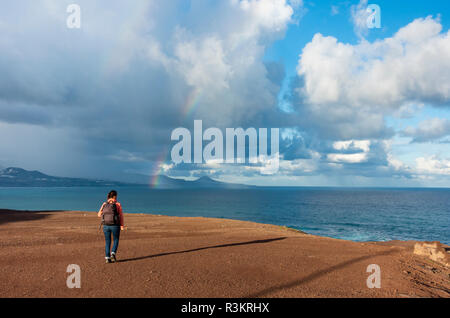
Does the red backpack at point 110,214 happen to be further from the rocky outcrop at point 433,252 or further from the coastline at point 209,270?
the rocky outcrop at point 433,252

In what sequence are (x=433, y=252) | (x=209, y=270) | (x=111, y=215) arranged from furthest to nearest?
(x=433, y=252) < (x=111, y=215) < (x=209, y=270)

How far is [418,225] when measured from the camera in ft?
181

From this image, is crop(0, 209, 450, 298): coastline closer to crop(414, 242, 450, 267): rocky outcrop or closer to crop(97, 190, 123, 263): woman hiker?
crop(97, 190, 123, 263): woman hiker

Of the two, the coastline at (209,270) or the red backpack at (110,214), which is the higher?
the red backpack at (110,214)

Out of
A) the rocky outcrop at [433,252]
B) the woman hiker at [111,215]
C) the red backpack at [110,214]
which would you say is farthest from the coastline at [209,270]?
the rocky outcrop at [433,252]

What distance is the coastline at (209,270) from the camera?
7.70m

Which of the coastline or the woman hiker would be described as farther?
the woman hiker

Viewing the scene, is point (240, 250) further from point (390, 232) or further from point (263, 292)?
point (390, 232)

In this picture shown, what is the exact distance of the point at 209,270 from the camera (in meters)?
9.64

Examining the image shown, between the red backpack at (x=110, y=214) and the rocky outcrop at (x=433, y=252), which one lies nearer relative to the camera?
the red backpack at (x=110, y=214)

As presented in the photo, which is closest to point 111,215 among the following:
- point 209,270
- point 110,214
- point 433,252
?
point 110,214

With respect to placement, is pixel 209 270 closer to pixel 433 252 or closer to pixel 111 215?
pixel 111 215

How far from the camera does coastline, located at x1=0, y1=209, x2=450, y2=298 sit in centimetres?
770

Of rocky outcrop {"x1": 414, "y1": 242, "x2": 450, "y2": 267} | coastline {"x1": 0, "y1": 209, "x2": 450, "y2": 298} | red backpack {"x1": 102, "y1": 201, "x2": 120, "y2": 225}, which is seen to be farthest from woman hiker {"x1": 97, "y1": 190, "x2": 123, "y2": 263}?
rocky outcrop {"x1": 414, "y1": 242, "x2": 450, "y2": 267}
